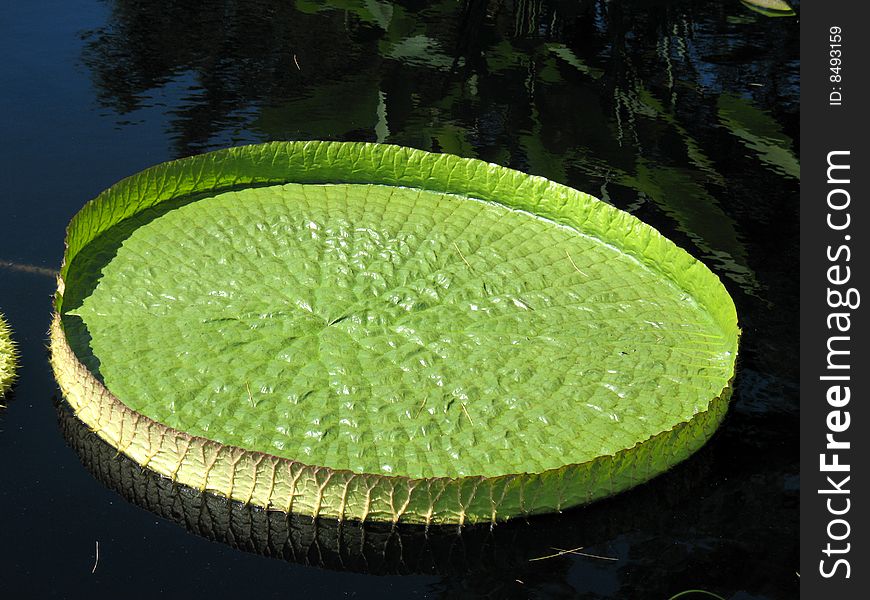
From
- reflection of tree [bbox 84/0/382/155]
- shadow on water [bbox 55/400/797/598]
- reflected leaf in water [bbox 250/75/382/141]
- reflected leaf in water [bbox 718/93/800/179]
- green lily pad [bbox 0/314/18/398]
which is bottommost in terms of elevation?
shadow on water [bbox 55/400/797/598]

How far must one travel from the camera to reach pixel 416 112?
4.56 metres

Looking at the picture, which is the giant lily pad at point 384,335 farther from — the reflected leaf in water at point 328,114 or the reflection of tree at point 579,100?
the reflected leaf in water at point 328,114

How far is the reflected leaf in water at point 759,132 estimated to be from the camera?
444 cm

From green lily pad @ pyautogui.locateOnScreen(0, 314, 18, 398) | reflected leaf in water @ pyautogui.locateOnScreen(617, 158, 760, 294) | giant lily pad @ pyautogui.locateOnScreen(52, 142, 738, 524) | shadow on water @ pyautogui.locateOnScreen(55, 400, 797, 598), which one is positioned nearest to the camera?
shadow on water @ pyautogui.locateOnScreen(55, 400, 797, 598)

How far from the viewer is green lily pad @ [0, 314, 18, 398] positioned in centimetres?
286

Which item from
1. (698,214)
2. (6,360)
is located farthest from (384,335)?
(698,214)

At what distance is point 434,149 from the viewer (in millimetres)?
4281

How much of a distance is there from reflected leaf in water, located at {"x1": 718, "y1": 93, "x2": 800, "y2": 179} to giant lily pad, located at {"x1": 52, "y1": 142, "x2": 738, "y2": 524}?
1.22m

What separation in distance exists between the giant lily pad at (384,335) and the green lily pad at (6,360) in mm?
146

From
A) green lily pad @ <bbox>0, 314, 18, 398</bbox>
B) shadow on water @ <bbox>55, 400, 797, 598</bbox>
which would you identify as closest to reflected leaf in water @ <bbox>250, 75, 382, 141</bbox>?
green lily pad @ <bbox>0, 314, 18, 398</bbox>

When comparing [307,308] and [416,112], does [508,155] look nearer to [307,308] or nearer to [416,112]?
[416,112]

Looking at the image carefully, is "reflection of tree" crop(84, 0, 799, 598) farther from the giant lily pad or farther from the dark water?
the giant lily pad

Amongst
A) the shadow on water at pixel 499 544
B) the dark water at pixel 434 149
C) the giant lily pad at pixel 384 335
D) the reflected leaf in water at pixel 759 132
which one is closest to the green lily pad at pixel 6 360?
the dark water at pixel 434 149

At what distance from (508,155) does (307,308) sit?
60.8 inches
